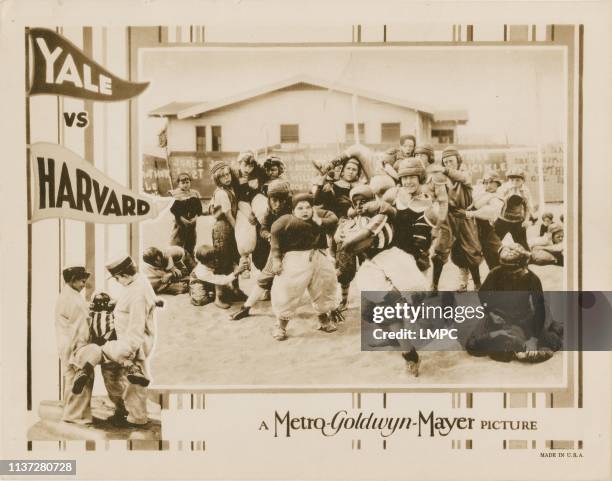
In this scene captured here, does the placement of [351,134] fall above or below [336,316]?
above

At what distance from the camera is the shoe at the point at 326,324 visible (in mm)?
920

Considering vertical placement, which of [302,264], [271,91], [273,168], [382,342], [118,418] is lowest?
[118,418]

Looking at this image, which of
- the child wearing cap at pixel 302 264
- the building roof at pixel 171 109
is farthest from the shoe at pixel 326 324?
the building roof at pixel 171 109

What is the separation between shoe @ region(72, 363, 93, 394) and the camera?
3.02 feet

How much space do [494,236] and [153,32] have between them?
0.52 metres

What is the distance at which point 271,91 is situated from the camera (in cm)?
92

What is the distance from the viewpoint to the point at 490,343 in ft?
3.03

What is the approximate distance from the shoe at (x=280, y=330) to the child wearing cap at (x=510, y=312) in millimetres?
241

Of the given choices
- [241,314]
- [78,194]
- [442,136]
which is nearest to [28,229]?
[78,194]

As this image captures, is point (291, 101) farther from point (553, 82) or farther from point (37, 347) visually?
point (37, 347)

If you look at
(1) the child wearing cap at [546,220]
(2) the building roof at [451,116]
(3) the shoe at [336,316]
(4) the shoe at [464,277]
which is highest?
(2) the building roof at [451,116]

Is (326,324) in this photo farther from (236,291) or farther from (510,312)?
(510,312)

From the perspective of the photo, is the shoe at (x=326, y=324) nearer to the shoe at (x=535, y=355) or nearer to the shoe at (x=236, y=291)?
the shoe at (x=236, y=291)

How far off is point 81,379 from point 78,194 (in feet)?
0.79
